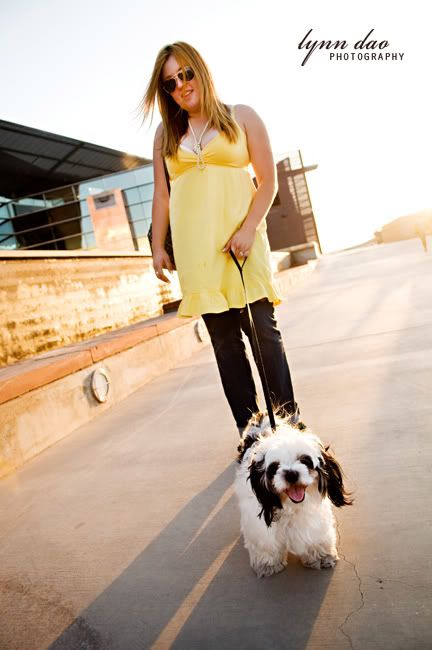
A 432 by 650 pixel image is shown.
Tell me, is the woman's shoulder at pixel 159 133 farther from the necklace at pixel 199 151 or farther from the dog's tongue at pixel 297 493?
the dog's tongue at pixel 297 493

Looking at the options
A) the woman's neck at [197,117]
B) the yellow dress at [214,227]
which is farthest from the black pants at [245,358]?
the woman's neck at [197,117]

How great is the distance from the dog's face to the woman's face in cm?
156

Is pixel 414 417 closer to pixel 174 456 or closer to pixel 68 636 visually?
pixel 174 456

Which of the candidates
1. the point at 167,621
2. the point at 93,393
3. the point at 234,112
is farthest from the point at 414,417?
the point at 93,393

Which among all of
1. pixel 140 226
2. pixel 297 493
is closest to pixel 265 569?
pixel 297 493

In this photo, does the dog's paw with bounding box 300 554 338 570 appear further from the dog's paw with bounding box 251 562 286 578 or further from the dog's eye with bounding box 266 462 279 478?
the dog's eye with bounding box 266 462 279 478

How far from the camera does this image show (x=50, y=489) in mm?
2439

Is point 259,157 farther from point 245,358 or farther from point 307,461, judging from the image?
point 307,461

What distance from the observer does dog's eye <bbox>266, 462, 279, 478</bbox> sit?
54.2 inches

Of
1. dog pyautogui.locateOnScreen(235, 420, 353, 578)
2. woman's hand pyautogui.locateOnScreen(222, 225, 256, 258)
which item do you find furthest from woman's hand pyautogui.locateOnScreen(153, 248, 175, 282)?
dog pyautogui.locateOnScreen(235, 420, 353, 578)

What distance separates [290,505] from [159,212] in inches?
63.7

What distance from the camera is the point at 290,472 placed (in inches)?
52.4

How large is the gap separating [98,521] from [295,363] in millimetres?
2449

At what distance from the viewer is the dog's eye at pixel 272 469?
4.52 feet
